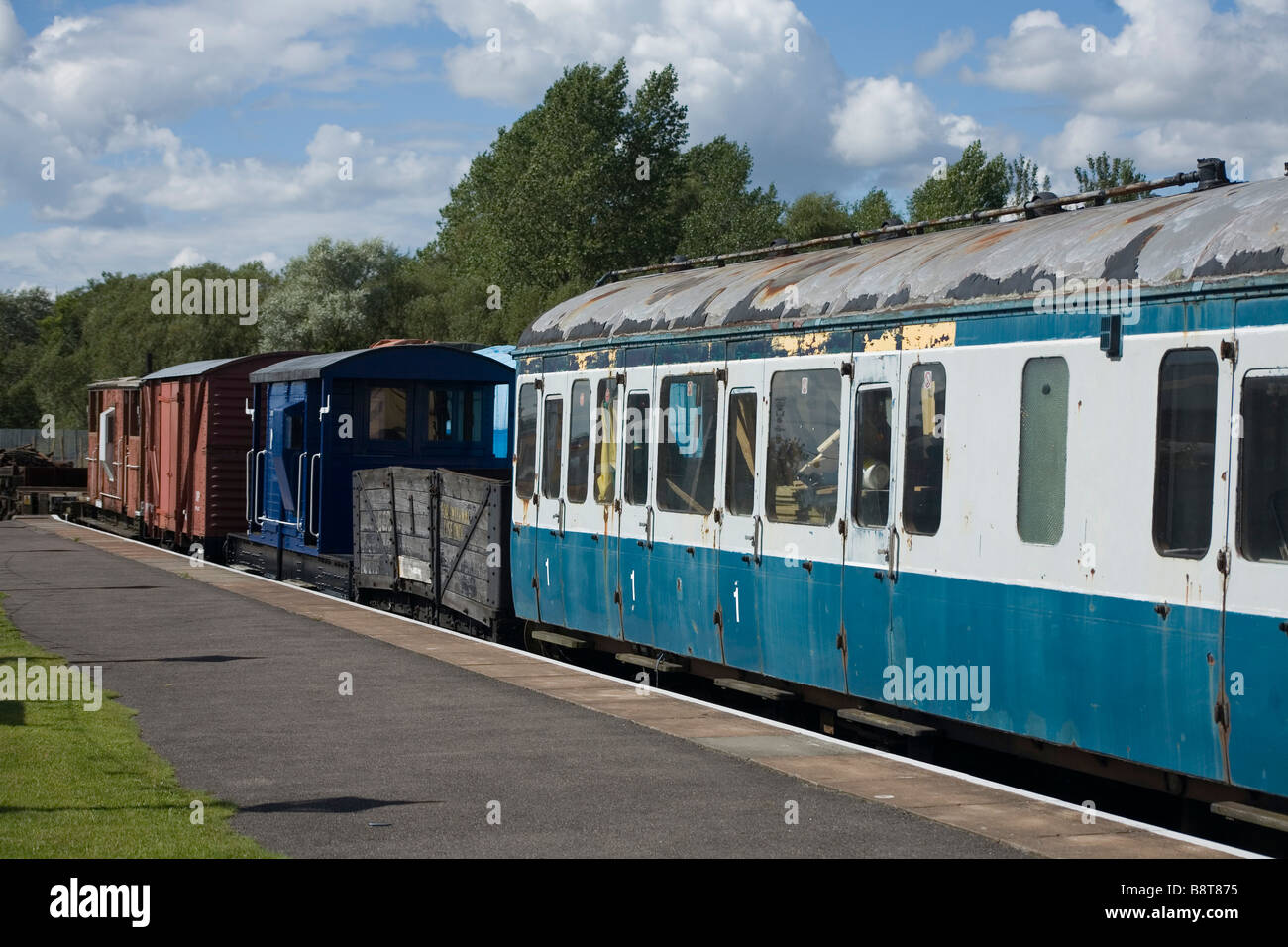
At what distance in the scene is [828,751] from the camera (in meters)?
9.95

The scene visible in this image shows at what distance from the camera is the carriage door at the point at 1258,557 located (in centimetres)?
684

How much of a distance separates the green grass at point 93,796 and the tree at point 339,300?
2772 inches

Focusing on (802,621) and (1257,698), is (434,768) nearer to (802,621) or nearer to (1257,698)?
(802,621)

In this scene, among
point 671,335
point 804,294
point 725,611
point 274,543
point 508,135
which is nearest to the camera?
point 804,294

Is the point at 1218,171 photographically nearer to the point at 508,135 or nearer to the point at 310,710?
the point at 310,710

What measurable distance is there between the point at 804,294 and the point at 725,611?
2.44m

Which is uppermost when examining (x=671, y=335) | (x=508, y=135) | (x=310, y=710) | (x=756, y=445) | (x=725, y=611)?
(x=508, y=135)

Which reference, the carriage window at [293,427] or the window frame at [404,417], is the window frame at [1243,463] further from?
the carriage window at [293,427]

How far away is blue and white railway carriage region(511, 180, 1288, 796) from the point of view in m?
7.15

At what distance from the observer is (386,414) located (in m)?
21.5

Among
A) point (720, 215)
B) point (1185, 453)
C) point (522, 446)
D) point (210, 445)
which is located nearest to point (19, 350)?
point (720, 215)

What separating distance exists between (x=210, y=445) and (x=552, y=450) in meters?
14.1

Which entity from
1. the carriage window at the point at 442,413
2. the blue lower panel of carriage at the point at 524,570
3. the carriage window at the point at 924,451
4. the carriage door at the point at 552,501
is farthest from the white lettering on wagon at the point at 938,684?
the carriage window at the point at 442,413
